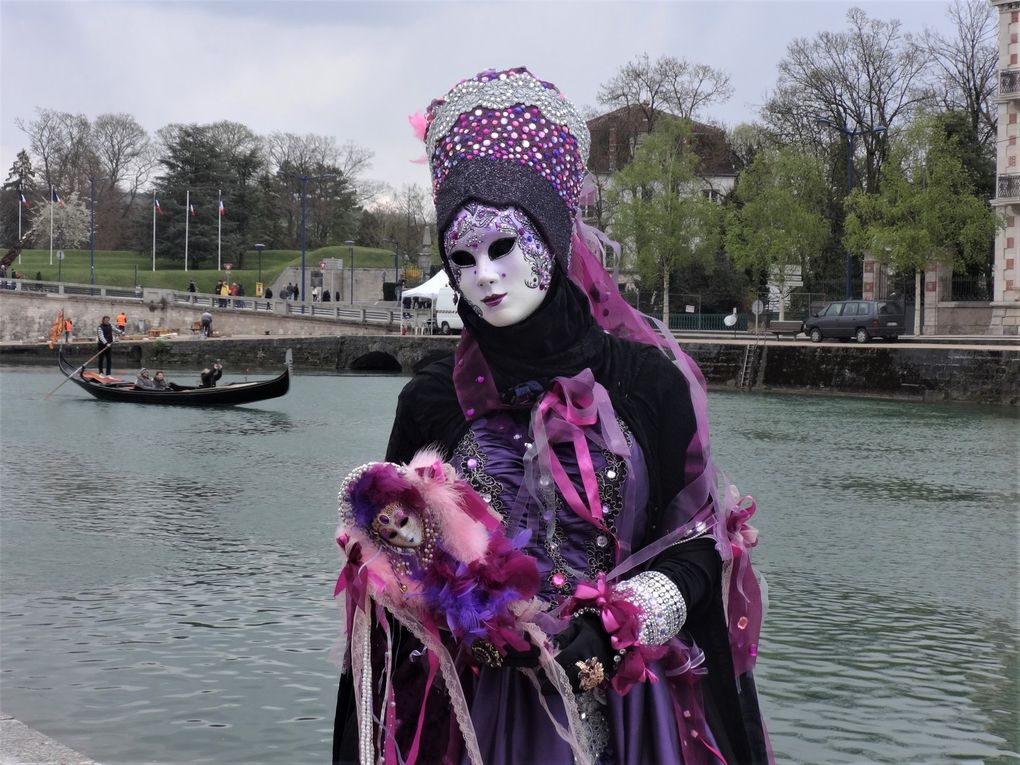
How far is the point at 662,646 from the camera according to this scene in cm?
220

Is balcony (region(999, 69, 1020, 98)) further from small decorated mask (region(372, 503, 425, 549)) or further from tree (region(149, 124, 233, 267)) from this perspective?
tree (region(149, 124, 233, 267))

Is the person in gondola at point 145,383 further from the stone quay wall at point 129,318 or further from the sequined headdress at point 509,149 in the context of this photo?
the sequined headdress at point 509,149

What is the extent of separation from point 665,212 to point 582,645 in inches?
1954

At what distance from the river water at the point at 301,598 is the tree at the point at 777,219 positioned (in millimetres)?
28690

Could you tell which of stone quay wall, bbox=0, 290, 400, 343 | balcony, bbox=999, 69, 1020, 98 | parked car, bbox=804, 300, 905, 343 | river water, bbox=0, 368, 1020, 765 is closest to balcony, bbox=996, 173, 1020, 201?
balcony, bbox=999, 69, 1020, 98

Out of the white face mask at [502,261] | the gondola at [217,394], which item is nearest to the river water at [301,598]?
the white face mask at [502,261]

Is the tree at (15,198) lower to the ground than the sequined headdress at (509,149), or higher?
higher

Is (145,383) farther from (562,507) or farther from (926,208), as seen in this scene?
(562,507)

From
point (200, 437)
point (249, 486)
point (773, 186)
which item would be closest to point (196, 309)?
point (773, 186)

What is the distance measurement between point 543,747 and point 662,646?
0.26m

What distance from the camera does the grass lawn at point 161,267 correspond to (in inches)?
2876

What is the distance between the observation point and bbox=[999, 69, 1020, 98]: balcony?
41375mm

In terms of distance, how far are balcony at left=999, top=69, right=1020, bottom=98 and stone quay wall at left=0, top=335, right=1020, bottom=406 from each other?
13.7 meters

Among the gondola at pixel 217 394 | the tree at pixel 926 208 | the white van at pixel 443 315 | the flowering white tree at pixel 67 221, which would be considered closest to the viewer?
the gondola at pixel 217 394
